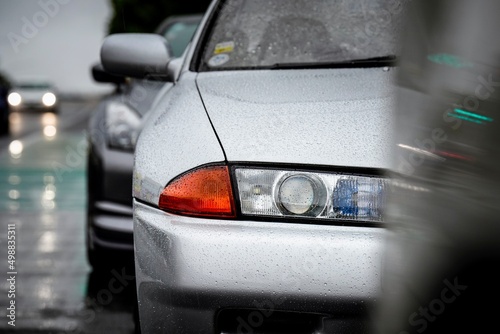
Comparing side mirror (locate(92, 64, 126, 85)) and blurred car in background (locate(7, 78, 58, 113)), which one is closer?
side mirror (locate(92, 64, 126, 85))

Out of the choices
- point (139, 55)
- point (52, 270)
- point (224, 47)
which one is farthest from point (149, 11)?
point (224, 47)

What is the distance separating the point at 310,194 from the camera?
8.39ft

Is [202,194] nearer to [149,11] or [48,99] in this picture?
[48,99]

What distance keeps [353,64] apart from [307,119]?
2.68 ft

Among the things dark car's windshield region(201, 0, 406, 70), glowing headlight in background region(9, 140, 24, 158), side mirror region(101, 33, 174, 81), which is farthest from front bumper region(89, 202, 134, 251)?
Answer: glowing headlight in background region(9, 140, 24, 158)

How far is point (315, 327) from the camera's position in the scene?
2461 millimetres

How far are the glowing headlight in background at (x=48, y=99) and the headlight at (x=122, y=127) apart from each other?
97.3 feet

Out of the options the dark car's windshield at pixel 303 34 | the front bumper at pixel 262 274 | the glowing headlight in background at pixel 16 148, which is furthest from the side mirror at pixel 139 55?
the glowing headlight in background at pixel 16 148

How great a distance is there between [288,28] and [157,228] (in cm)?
146

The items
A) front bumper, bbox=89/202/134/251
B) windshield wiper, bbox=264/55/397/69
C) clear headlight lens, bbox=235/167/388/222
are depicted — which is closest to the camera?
clear headlight lens, bbox=235/167/388/222

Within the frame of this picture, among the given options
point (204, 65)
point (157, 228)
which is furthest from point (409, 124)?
point (204, 65)

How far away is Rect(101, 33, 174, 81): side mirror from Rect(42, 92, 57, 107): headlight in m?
31.1

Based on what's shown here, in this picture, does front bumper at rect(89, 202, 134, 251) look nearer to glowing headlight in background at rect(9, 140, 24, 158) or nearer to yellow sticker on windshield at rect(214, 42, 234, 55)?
yellow sticker on windshield at rect(214, 42, 234, 55)

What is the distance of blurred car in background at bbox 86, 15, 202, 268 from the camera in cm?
491
